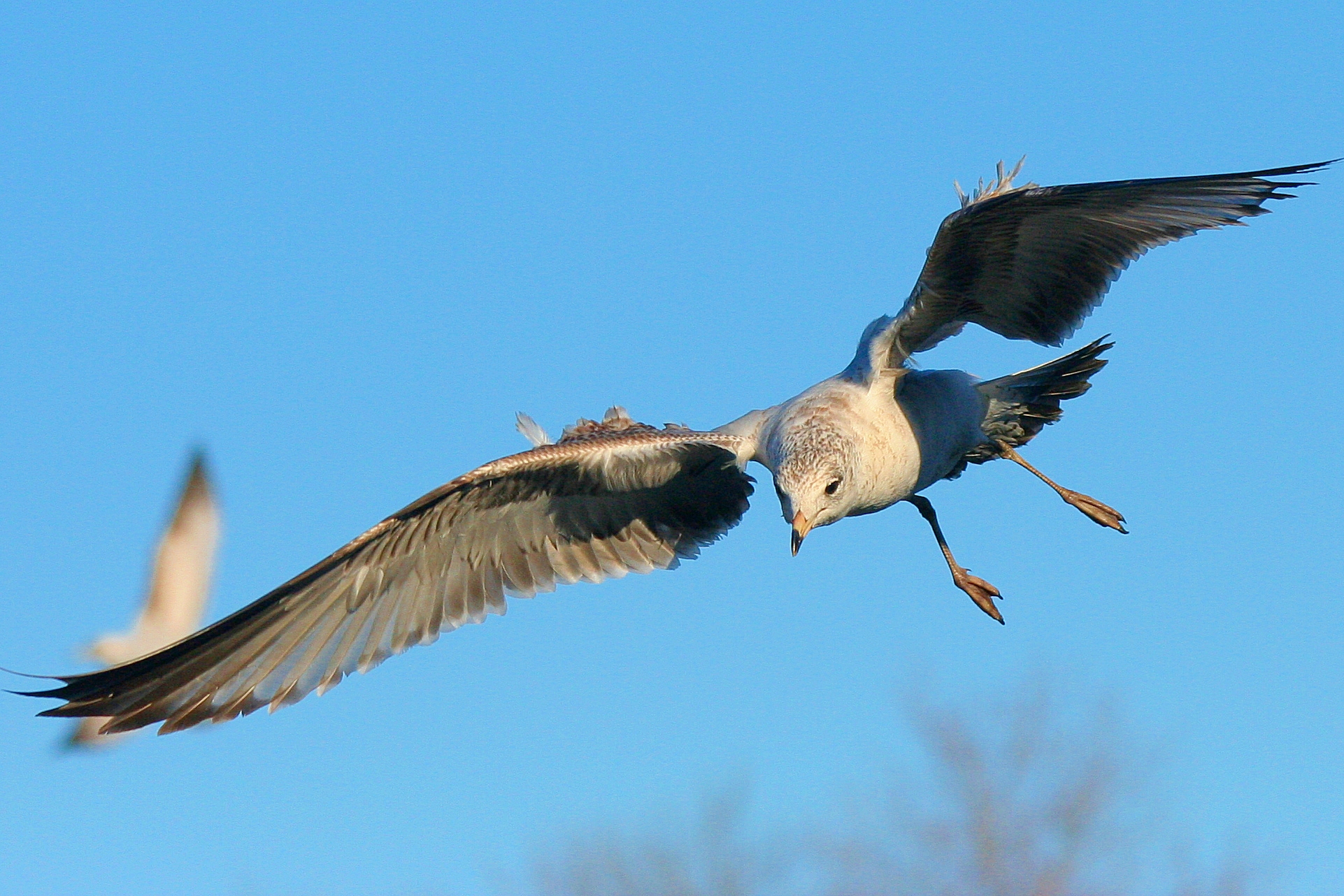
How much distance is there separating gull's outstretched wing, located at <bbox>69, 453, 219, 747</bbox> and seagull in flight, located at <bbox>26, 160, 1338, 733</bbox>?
144 millimetres

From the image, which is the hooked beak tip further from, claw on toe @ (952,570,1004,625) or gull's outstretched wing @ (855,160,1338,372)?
claw on toe @ (952,570,1004,625)

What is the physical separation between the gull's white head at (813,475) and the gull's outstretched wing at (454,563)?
2.07 feet

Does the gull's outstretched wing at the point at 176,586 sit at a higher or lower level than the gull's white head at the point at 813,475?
higher

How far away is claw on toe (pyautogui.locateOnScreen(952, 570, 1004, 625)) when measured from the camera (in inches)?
328

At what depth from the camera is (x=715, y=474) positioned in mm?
8031

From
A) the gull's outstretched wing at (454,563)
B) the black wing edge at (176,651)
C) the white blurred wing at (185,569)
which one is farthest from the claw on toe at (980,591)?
the white blurred wing at (185,569)

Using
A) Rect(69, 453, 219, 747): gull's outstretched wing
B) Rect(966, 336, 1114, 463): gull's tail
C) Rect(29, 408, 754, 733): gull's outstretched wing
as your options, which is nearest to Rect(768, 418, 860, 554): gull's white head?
Rect(29, 408, 754, 733): gull's outstretched wing

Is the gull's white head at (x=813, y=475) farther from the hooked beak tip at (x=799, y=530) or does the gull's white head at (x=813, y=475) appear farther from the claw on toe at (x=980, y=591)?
the claw on toe at (x=980, y=591)

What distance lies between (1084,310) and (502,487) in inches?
116

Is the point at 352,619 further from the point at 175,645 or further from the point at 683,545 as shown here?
the point at 683,545

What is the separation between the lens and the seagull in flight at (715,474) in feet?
21.2

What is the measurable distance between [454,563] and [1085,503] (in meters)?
3.43

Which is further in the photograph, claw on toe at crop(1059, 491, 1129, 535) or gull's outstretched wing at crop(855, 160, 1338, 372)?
claw on toe at crop(1059, 491, 1129, 535)

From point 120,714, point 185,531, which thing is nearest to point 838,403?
point 185,531
